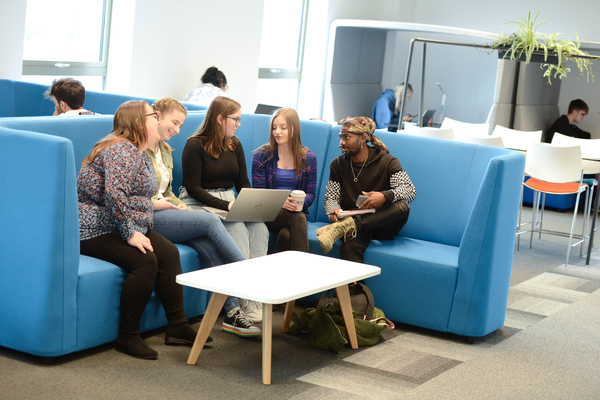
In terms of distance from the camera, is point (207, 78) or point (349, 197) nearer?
point (349, 197)

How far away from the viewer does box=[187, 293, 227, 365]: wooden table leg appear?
133 inches

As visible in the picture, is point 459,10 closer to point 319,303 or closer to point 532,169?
point 532,169

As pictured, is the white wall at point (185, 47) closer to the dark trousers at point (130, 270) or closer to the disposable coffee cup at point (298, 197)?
the disposable coffee cup at point (298, 197)

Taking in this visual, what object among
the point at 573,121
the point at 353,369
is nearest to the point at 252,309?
the point at 353,369

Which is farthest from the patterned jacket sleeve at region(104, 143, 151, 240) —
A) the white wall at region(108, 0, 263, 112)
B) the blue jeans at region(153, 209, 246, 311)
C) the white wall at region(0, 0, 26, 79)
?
the white wall at region(108, 0, 263, 112)

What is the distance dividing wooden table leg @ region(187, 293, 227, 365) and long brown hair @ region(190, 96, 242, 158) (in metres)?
1.15

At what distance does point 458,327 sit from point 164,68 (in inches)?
192

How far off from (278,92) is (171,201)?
6890mm

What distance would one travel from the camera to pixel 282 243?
4316 millimetres

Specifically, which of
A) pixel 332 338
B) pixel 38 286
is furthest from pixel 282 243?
pixel 38 286

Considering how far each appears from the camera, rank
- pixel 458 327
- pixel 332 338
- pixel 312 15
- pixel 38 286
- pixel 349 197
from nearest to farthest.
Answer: pixel 38 286
pixel 332 338
pixel 458 327
pixel 349 197
pixel 312 15

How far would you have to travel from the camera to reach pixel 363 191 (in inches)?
175

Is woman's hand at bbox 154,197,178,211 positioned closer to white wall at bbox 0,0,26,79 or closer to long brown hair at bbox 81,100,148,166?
long brown hair at bbox 81,100,148,166

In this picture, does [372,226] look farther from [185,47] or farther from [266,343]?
[185,47]
